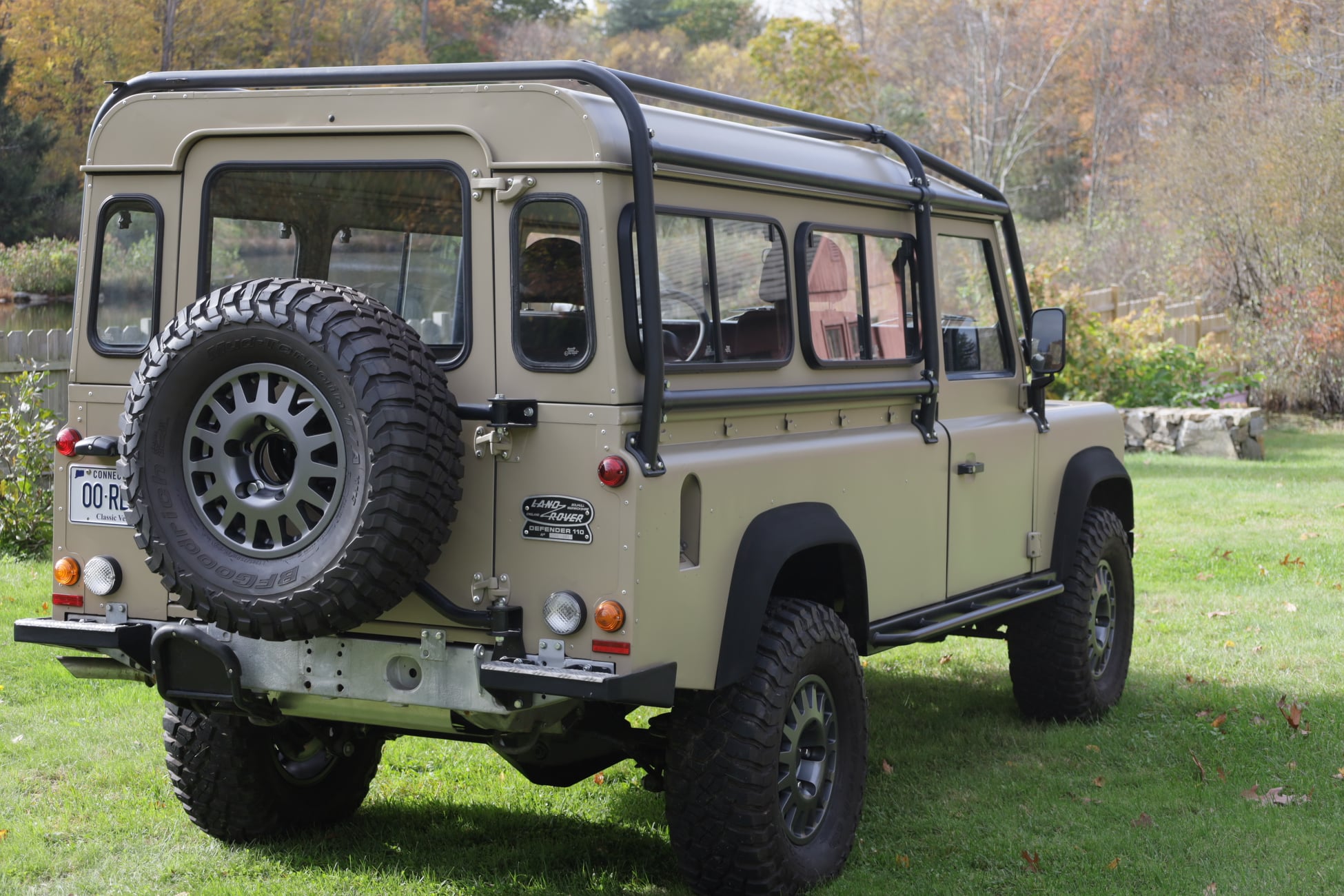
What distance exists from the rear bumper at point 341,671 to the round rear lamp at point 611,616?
0.41 ft

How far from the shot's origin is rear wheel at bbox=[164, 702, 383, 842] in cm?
500

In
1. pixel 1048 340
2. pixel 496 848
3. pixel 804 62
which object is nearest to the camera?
pixel 496 848

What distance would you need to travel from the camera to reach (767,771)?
444cm

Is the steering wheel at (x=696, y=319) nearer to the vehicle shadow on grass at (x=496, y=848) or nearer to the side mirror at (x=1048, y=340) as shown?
the vehicle shadow on grass at (x=496, y=848)

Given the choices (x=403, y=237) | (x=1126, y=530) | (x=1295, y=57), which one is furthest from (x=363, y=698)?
(x=1295, y=57)

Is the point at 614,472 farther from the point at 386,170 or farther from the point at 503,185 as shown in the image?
the point at 386,170

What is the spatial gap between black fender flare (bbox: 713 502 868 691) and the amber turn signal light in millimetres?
2076

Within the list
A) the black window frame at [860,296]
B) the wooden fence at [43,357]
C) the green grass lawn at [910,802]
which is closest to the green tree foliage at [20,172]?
the wooden fence at [43,357]

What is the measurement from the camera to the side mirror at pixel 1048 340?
659cm

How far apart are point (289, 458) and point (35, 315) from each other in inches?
553

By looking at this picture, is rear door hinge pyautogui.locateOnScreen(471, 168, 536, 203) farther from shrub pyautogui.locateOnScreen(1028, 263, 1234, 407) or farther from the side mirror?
shrub pyautogui.locateOnScreen(1028, 263, 1234, 407)

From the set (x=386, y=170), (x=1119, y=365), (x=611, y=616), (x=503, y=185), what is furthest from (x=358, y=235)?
(x=1119, y=365)

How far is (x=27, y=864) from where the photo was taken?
4.90m

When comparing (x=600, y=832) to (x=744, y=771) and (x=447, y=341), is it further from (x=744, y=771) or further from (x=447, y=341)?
(x=447, y=341)
